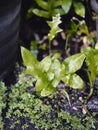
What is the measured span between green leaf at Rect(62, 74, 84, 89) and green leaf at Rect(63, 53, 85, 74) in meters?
0.03

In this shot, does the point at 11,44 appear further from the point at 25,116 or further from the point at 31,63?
the point at 25,116

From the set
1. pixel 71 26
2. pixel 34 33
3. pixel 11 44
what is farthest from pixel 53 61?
pixel 34 33

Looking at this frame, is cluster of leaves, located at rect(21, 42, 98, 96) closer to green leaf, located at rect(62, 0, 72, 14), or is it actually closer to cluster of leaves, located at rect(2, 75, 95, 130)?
cluster of leaves, located at rect(2, 75, 95, 130)

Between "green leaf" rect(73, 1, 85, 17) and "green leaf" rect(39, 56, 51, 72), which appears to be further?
"green leaf" rect(73, 1, 85, 17)

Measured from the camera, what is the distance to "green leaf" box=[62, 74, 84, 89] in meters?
1.56

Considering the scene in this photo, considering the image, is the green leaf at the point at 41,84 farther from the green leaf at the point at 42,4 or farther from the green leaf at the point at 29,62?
the green leaf at the point at 42,4

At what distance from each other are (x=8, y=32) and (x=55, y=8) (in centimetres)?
38

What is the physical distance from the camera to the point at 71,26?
184cm

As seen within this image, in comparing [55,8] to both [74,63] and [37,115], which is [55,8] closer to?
[74,63]

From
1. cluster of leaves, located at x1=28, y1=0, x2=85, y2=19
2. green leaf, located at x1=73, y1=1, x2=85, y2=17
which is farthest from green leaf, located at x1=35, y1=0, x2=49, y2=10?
green leaf, located at x1=73, y1=1, x2=85, y2=17

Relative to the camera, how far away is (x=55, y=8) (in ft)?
5.91

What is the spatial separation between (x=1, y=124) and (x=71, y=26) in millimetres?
683

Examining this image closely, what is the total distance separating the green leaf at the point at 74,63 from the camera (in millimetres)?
1539

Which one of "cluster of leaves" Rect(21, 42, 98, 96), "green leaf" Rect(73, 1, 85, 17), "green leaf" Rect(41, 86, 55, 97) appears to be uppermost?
"green leaf" Rect(73, 1, 85, 17)
